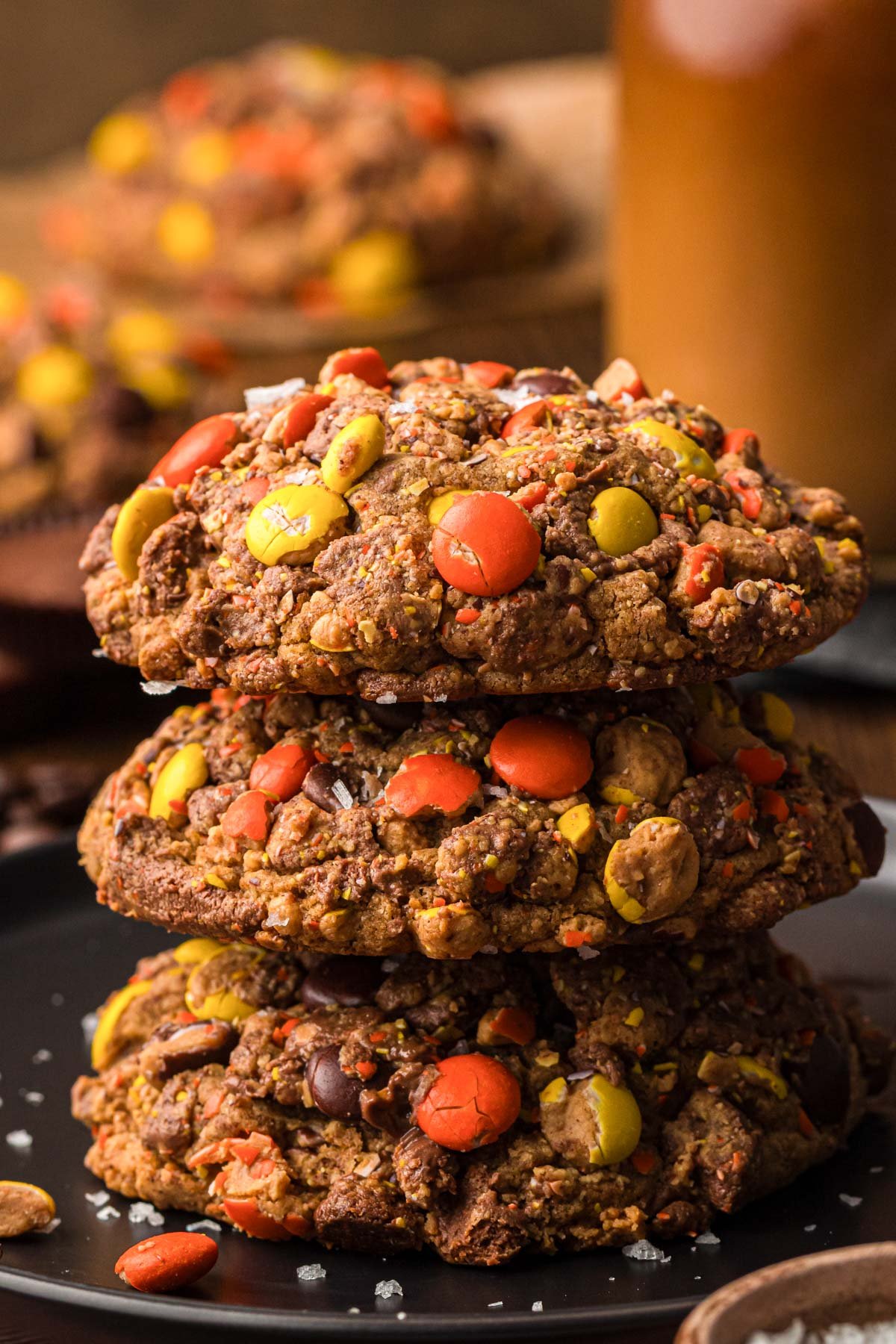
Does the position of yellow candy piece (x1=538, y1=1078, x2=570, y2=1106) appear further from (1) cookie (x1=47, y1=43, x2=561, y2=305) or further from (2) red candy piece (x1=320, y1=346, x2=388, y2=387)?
(1) cookie (x1=47, y1=43, x2=561, y2=305)

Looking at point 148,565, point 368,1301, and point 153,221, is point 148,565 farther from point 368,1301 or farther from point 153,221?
point 153,221

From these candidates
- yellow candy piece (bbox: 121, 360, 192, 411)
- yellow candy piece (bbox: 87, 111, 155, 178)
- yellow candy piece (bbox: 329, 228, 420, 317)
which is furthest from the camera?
yellow candy piece (bbox: 87, 111, 155, 178)

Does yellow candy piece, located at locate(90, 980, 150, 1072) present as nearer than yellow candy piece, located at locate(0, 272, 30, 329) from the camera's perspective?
Yes

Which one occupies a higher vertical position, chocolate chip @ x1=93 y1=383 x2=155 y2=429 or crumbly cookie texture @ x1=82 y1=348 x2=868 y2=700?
crumbly cookie texture @ x1=82 y1=348 x2=868 y2=700

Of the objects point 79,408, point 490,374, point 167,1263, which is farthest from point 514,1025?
point 79,408

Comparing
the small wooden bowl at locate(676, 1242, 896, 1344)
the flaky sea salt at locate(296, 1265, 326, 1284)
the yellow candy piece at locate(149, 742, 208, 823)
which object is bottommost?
the flaky sea salt at locate(296, 1265, 326, 1284)

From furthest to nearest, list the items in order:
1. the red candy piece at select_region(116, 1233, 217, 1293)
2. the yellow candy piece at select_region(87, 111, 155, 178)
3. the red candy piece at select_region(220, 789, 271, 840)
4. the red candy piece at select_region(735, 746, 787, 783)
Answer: the yellow candy piece at select_region(87, 111, 155, 178) → the red candy piece at select_region(735, 746, 787, 783) → the red candy piece at select_region(220, 789, 271, 840) → the red candy piece at select_region(116, 1233, 217, 1293)

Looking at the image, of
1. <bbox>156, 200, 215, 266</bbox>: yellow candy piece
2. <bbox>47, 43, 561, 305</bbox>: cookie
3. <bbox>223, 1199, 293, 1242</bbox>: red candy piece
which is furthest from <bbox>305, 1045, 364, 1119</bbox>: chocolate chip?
<bbox>156, 200, 215, 266</bbox>: yellow candy piece
